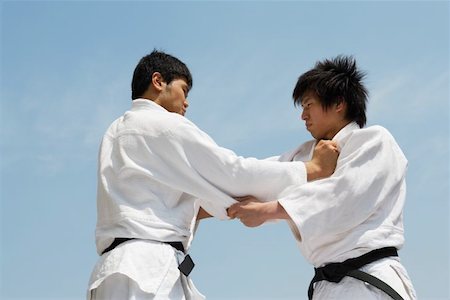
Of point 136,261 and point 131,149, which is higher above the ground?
point 131,149

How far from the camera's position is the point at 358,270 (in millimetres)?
4273

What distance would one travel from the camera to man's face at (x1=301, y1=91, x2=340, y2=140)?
4863 mm

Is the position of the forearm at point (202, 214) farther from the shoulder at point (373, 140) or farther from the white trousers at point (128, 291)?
the shoulder at point (373, 140)

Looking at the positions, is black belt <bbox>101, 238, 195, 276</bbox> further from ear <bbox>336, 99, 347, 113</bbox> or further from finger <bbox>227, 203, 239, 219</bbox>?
ear <bbox>336, 99, 347, 113</bbox>

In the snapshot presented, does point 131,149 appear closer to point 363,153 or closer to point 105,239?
point 105,239

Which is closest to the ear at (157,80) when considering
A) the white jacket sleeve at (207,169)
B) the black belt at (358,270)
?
the white jacket sleeve at (207,169)

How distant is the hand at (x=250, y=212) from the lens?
4.54m

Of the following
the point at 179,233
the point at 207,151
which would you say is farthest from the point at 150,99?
the point at 179,233

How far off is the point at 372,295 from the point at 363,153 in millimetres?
874

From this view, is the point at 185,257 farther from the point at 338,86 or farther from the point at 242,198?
the point at 338,86

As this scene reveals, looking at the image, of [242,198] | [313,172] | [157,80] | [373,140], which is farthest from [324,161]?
[157,80]

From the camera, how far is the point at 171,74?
4.87 metres

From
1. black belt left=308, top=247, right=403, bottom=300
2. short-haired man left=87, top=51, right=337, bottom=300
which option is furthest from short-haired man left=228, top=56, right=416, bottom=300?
short-haired man left=87, top=51, right=337, bottom=300

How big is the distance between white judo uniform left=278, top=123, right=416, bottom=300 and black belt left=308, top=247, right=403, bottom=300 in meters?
0.03
